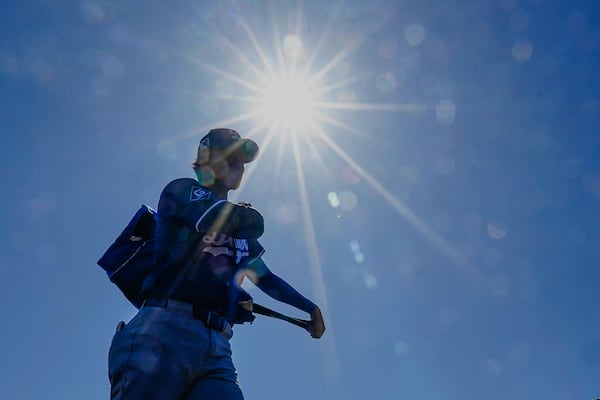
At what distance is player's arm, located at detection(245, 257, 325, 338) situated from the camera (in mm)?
4023

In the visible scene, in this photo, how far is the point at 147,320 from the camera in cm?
326

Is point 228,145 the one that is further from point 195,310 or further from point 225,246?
point 195,310

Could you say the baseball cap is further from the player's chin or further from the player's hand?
the player's hand

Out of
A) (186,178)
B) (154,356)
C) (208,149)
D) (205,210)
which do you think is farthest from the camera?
(208,149)

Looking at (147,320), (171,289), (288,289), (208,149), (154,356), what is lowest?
(154,356)

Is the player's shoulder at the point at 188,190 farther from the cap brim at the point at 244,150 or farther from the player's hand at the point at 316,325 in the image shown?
the player's hand at the point at 316,325

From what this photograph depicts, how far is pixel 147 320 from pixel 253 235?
78 centimetres

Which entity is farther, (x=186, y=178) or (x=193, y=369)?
(x=186, y=178)

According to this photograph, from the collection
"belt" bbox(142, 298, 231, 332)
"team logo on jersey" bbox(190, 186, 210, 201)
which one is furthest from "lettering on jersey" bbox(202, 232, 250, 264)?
"belt" bbox(142, 298, 231, 332)

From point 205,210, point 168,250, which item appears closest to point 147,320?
point 168,250

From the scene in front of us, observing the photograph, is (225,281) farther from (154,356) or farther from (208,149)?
(208,149)

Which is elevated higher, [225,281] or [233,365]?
[225,281]

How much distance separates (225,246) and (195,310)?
0.46 metres

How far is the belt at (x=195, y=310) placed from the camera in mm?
3330
